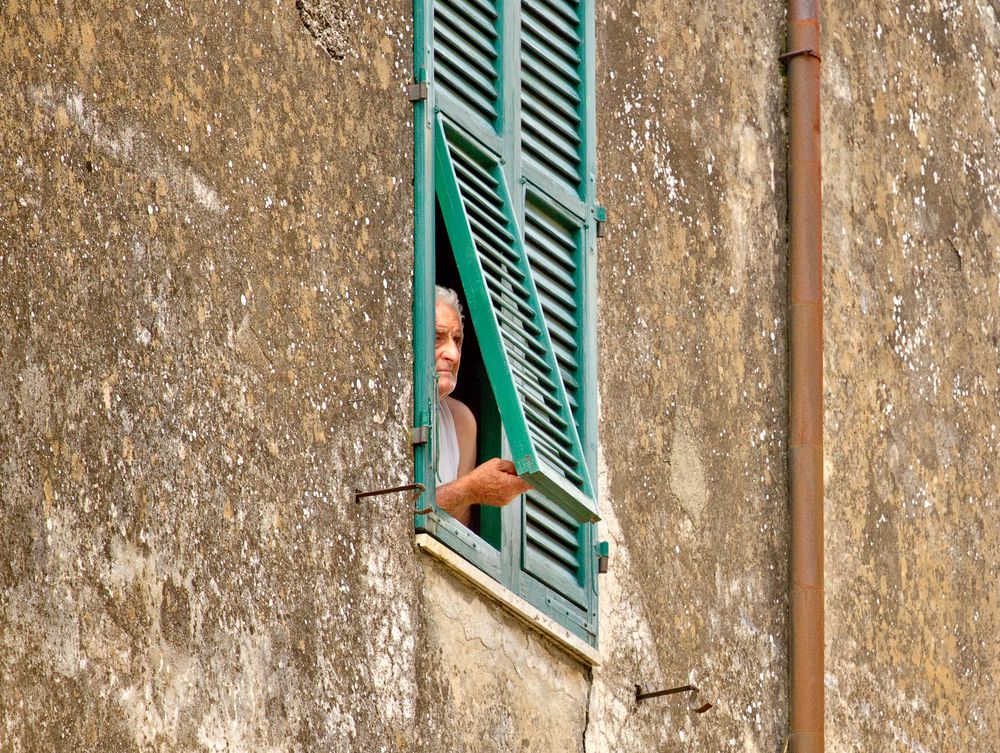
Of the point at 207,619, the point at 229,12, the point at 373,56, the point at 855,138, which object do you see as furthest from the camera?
the point at 855,138

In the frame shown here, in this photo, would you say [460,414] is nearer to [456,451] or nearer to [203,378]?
[456,451]

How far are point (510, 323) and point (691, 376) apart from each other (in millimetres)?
1216

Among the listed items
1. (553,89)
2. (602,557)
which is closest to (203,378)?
(602,557)

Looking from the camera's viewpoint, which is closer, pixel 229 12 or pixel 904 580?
pixel 229 12

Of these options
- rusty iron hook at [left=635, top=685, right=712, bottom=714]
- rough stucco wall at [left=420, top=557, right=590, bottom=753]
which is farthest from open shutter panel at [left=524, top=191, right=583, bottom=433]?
rusty iron hook at [left=635, top=685, right=712, bottom=714]

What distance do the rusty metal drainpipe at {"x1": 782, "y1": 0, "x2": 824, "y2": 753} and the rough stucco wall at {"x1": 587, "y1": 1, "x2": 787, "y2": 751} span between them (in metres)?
0.05

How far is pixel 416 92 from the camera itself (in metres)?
6.77

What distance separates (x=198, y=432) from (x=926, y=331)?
12.1 ft

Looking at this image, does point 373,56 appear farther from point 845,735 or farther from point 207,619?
point 845,735

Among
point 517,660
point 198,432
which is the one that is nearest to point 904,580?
point 517,660

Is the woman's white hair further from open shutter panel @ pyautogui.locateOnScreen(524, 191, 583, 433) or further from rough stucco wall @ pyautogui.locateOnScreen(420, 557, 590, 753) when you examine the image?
rough stucco wall @ pyautogui.locateOnScreen(420, 557, 590, 753)

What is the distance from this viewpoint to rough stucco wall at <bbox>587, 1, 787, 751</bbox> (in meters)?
7.40

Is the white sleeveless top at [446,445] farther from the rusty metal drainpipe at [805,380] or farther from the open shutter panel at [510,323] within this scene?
the rusty metal drainpipe at [805,380]

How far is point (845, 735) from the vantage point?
8.09 meters
